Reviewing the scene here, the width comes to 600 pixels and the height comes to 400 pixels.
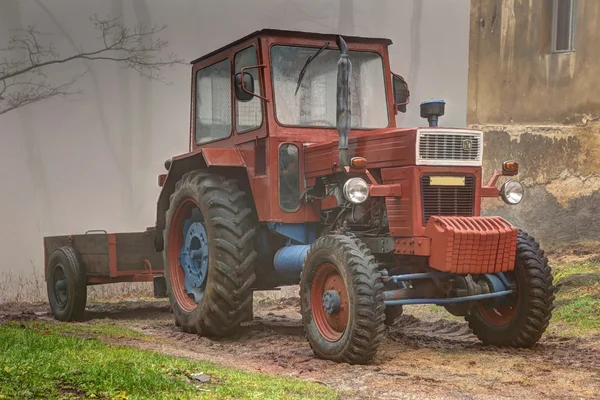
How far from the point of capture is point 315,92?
30.5ft

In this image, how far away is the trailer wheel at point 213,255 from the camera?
9.05 m

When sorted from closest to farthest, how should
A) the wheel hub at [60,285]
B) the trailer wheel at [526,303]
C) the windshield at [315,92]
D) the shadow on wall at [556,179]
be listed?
the trailer wheel at [526,303] → the windshield at [315,92] → the wheel hub at [60,285] → the shadow on wall at [556,179]

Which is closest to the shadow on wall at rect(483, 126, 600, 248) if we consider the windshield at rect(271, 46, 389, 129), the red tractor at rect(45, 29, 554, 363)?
the red tractor at rect(45, 29, 554, 363)

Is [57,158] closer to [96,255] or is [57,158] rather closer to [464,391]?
[96,255]

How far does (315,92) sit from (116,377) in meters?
4.12

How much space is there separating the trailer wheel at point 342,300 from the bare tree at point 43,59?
28.4 feet

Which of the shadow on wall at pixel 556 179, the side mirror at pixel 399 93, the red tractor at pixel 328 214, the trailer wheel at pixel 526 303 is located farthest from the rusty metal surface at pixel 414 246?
the shadow on wall at pixel 556 179

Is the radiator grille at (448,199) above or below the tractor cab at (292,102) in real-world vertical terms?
below

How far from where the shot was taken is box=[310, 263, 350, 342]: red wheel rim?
7.78m

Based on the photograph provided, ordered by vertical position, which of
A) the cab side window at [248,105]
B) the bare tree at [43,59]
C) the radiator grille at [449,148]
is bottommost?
the radiator grille at [449,148]

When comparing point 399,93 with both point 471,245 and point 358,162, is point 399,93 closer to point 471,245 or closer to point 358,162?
point 358,162

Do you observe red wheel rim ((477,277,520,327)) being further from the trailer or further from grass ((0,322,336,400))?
the trailer

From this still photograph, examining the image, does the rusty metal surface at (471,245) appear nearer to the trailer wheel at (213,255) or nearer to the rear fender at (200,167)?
the trailer wheel at (213,255)

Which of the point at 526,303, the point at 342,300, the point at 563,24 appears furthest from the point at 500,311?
the point at 563,24
